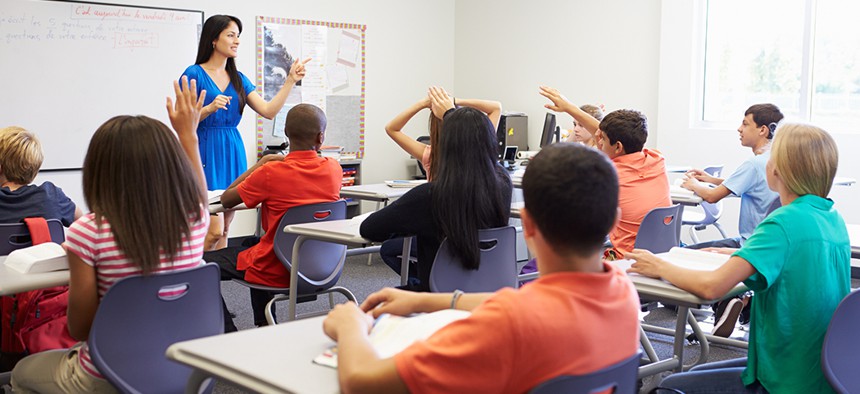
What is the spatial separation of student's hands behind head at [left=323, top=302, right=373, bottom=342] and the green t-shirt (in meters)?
1.01

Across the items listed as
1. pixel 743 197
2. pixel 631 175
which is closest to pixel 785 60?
pixel 743 197

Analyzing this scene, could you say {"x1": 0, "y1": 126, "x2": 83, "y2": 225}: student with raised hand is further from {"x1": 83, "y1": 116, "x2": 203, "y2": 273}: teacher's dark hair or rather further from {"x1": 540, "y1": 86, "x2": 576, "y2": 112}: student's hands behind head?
{"x1": 540, "y1": 86, "x2": 576, "y2": 112}: student's hands behind head

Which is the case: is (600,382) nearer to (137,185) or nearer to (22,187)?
(137,185)

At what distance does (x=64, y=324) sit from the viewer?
265 centimetres

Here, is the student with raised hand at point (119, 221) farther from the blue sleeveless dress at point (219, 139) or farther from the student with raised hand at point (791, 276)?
the blue sleeveless dress at point (219, 139)

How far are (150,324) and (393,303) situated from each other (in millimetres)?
683

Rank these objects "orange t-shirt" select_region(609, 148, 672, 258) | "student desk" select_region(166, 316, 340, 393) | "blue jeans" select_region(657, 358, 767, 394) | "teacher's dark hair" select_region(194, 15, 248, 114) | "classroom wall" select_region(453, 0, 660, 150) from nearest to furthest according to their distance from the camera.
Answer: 1. "student desk" select_region(166, 316, 340, 393)
2. "blue jeans" select_region(657, 358, 767, 394)
3. "orange t-shirt" select_region(609, 148, 672, 258)
4. "teacher's dark hair" select_region(194, 15, 248, 114)
5. "classroom wall" select_region(453, 0, 660, 150)

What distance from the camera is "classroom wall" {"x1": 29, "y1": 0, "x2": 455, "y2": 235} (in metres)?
7.12

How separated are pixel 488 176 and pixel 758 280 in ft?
3.40

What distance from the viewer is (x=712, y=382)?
7.04ft

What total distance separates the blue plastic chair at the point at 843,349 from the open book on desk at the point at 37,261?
6.40 ft

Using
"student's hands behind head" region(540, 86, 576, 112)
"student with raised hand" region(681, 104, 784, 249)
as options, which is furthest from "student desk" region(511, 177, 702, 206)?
"student's hands behind head" region(540, 86, 576, 112)

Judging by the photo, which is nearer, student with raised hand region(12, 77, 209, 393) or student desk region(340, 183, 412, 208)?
student with raised hand region(12, 77, 209, 393)

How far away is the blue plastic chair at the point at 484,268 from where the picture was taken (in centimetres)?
291
